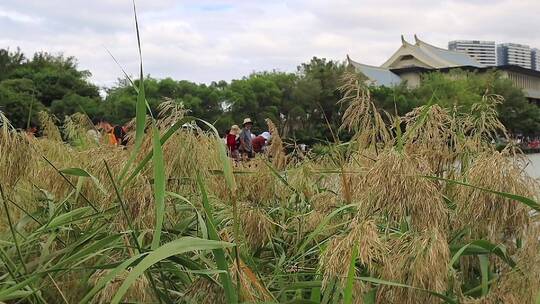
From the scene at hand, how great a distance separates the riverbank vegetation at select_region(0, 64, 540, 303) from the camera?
3.66 ft

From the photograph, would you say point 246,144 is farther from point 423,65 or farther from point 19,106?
point 423,65

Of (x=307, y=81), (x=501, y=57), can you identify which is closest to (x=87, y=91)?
(x=307, y=81)

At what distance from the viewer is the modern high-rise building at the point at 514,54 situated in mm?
113438

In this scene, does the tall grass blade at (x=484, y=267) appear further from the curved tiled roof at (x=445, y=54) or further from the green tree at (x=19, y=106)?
the curved tiled roof at (x=445, y=54)

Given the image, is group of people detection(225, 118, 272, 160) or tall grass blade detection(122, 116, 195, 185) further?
group of people detection(225, 118, 272, 160)

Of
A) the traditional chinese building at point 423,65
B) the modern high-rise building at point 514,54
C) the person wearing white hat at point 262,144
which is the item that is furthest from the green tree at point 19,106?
the modern high-rise building at point 514,54

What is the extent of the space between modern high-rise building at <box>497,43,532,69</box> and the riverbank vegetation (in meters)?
116

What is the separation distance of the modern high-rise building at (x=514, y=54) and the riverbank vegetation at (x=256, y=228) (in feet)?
382

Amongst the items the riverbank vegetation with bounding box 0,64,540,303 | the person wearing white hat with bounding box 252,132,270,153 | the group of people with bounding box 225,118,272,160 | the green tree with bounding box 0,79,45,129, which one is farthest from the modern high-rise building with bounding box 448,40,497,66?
the riverbank vegetation with bounding box 0,64,540,303

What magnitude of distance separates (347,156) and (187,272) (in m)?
1.13

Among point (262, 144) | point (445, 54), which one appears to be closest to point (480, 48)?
point (445, 54)

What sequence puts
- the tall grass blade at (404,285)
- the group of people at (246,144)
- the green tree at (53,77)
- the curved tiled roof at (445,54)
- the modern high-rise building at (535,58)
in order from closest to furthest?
1. the tall grass blade at (404,285)
2. the group of people at (246,144)
3. the green tree at (53,77)
4. the curved tiled roof at (445,54)
5. the modern high-rise building at (535,58)

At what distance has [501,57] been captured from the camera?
114 meters

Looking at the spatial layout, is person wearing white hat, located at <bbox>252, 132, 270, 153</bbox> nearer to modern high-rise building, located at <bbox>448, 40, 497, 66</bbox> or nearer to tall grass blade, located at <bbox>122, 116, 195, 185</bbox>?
tall grass blade, located at <bbox>122, 116, 195, 185</bbox>
